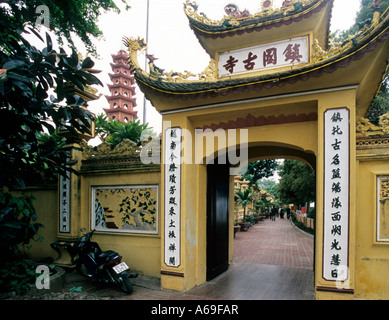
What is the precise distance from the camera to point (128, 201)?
632cm

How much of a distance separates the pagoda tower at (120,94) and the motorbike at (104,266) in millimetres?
25209

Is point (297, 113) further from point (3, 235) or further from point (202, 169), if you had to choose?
point (3, 235)

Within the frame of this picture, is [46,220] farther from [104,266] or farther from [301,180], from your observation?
[301,180]

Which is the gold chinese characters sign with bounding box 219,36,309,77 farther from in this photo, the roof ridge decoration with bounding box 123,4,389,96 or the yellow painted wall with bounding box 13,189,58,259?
the yellow painted wall with bounding box 13,189,58,259

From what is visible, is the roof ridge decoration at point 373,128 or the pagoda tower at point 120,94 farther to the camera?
the pagoda tower at point 120,94

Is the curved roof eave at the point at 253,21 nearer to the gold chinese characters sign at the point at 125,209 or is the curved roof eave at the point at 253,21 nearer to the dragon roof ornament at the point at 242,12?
the dragon roof ornament at the point at 242,12

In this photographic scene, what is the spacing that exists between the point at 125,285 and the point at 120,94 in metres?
27.3

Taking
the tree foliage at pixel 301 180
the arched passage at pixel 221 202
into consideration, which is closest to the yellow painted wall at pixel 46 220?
the arched passage at pixel 221 202

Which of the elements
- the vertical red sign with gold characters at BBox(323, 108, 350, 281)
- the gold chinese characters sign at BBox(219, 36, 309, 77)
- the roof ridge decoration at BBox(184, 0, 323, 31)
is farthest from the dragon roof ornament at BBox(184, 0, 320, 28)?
the vertical red sign with gold characters at BBox(323, 108, 350, 281)

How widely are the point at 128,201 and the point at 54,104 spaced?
311cm

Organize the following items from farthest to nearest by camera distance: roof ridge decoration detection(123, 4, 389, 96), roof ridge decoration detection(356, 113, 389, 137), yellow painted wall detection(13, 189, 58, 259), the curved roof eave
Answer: yellow painted wall detection(13, 189, 58, 259)
the curved roof eave
roof ridge decoration detection(356, 113, 389, 137)
roof ridge decoration detection(123, 4, 389, 96)

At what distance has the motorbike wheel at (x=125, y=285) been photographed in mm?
5070

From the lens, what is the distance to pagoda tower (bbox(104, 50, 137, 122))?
2972 cm

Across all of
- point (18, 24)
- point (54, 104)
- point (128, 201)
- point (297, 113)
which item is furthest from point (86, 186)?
point (297, 113)
